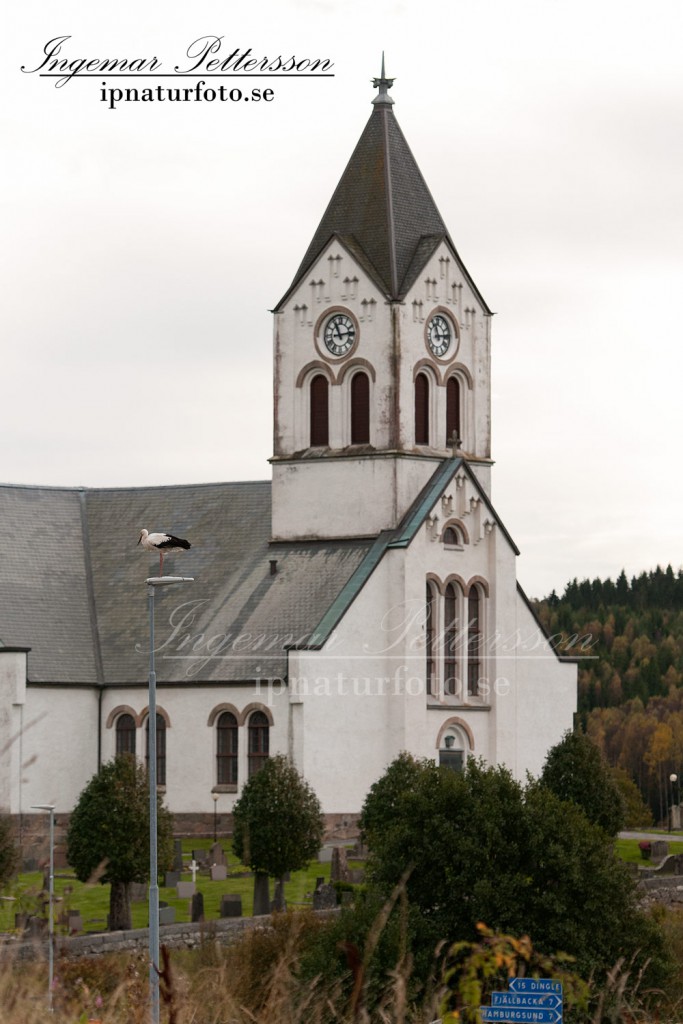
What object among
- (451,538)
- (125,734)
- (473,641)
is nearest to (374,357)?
(451,538)

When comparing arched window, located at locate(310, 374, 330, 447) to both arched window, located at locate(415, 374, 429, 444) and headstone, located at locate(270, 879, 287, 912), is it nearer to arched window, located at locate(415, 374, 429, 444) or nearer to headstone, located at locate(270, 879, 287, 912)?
arched window, located at locate(415, 374, 429, 444)

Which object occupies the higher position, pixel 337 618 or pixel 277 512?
pixel 277 512

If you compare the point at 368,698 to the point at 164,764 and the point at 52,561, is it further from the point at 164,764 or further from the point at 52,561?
the point at 52,561

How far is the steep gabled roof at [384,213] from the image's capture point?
67.3 meters

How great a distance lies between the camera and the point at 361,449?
67250 mm

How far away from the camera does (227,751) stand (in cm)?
6388

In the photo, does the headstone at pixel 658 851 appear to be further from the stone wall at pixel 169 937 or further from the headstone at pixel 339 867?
the stone wall at pixel 169 937

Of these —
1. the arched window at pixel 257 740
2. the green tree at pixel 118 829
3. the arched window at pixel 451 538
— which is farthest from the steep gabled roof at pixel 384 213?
the green tree at pixel 118 829

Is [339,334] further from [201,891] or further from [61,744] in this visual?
[201,891]

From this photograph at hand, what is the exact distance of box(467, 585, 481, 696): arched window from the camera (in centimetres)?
6763

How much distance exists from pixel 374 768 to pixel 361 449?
439 inches

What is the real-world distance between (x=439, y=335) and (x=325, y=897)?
23.6 m

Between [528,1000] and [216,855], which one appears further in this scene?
[216,855]

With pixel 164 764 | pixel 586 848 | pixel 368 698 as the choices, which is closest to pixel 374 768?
pixel 368 698
